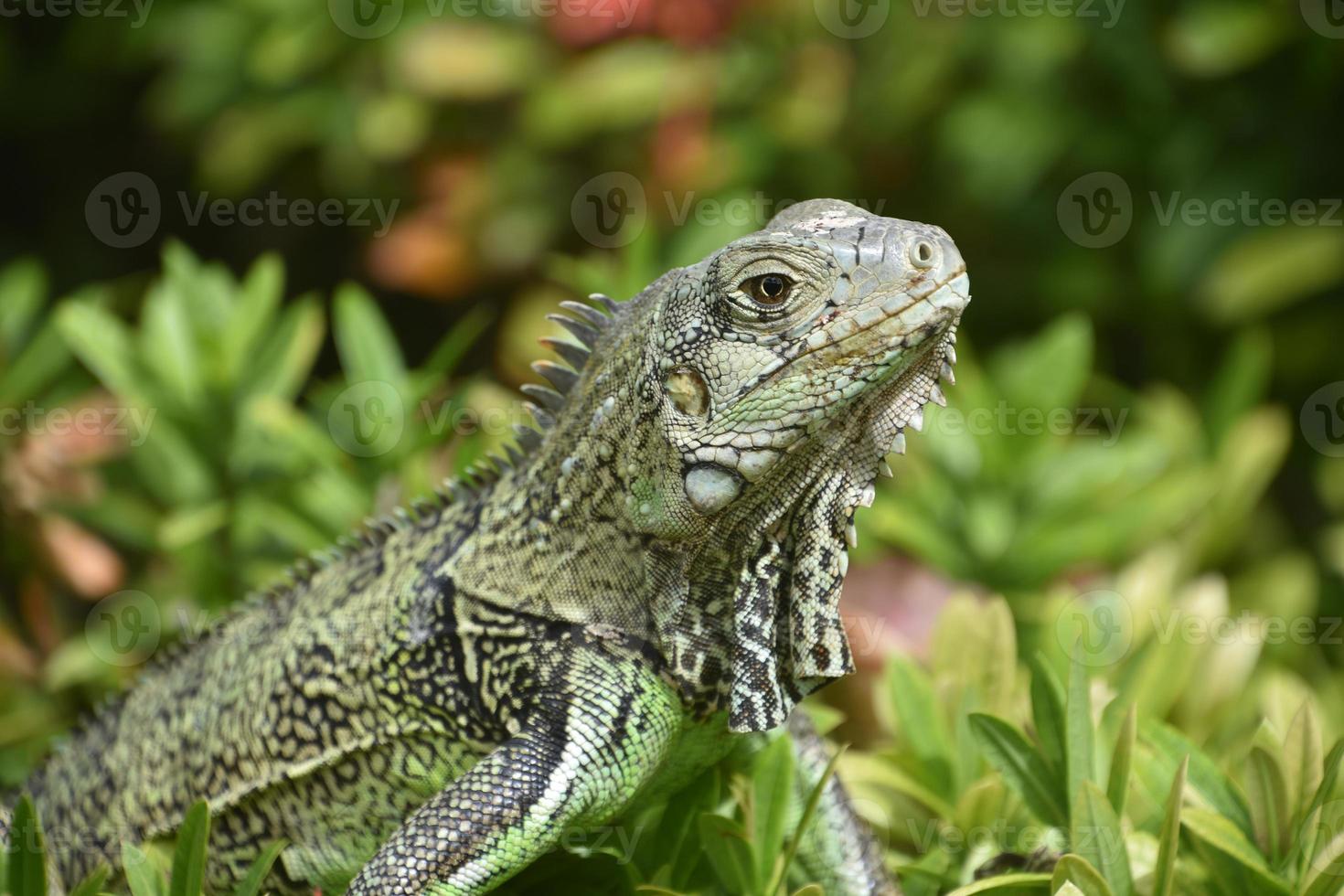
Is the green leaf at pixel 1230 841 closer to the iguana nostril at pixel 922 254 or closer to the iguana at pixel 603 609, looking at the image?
the iguana at pixel 603 609

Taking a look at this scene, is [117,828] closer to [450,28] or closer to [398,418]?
[398,418]

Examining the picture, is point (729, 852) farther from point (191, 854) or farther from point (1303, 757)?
point (1303, 757)

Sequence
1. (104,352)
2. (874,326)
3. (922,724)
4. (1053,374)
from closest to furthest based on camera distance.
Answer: (874,326) → (922,724) → (104,352) → (1053,374)

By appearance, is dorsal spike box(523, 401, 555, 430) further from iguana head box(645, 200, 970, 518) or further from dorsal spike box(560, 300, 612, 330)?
iguana head box(645, 200, 970, 518)

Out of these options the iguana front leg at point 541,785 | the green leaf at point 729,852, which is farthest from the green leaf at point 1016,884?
the iguana front leg at point 541,785

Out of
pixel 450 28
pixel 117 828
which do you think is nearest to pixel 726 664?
pixel 117 828

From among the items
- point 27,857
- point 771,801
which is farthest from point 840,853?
point 27,857
